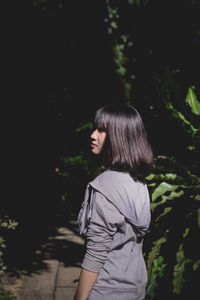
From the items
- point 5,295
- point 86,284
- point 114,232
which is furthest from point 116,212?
point 5,295

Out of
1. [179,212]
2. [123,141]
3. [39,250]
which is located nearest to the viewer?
Result: [123,141]

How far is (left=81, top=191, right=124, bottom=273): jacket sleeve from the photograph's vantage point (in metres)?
1.62

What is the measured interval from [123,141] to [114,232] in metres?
0.48

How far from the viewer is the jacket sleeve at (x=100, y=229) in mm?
1615

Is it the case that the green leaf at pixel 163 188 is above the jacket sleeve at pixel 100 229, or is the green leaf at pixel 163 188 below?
below

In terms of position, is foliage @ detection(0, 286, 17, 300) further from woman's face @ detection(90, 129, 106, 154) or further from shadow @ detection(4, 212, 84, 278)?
woman's face @ detection(90, 129, 106, 154)

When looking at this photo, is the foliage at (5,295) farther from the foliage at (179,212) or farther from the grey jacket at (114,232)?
the grey jacket at (114,232)

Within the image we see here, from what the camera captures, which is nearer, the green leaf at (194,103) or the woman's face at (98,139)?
the woman's face at (98,139)

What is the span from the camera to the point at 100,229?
5.32 feet

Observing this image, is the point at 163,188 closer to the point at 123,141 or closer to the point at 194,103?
the point at 194,103

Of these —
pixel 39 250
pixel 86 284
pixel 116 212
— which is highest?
pixel 116 212

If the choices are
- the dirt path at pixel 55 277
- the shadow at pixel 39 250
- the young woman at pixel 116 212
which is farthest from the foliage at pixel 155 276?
the young woman at pixel 116 212

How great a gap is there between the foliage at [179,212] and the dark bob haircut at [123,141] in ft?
5.01

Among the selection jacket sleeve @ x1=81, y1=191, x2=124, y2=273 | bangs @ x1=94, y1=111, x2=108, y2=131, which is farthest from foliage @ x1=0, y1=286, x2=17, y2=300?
bangs @ x1=94, y1=111, x2=108, y2=131
